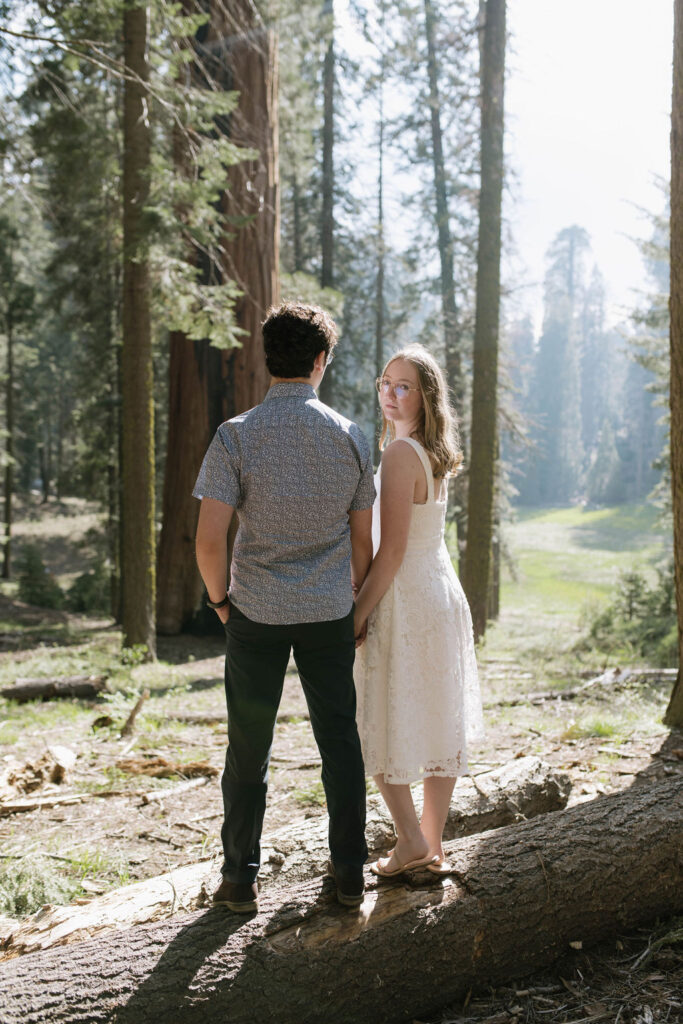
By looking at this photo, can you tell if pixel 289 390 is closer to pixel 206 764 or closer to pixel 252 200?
pixel 206 764

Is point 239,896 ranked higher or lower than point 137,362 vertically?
lower

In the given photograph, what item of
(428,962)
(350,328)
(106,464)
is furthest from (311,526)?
(350,328)

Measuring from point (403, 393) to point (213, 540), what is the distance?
1000mm

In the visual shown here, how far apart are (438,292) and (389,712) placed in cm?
1964

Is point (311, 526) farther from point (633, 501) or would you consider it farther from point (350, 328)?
point (633, 501)

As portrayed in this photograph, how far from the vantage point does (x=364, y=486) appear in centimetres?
297

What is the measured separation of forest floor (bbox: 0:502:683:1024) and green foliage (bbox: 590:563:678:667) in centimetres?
82

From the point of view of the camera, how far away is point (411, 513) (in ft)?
10.2

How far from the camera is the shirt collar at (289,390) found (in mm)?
2930

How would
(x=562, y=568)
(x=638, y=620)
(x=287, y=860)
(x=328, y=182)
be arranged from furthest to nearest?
1. (x=562, y=568)
2. (x=328, y=182)
3. (x=638, y=620)
4. (x=287, y=860)

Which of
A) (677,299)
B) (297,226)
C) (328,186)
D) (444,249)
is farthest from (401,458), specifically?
(297,226)

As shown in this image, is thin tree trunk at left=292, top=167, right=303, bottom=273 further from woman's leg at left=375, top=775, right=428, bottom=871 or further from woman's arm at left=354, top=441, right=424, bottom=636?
woman's leg at left=375, top=775, right=428, bottom=871

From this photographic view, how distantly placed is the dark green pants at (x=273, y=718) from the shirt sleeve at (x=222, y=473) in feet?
1.51

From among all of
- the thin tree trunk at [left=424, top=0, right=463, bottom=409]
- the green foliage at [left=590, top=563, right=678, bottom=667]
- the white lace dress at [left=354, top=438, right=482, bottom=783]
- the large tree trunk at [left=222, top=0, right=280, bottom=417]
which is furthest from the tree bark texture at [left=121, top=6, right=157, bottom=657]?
the thin tree trunk at [left=424, top=0, right=463, bottom=409]
